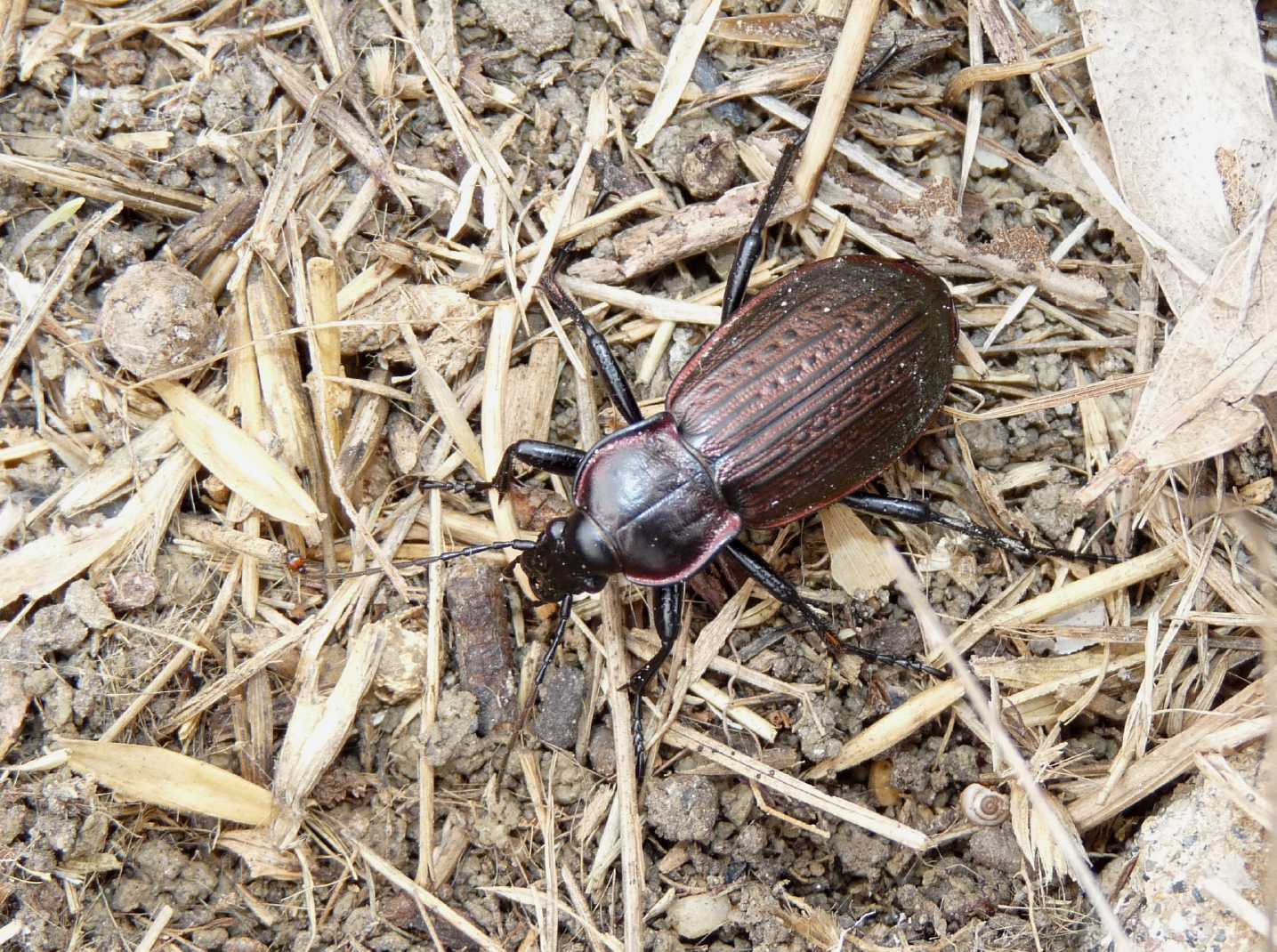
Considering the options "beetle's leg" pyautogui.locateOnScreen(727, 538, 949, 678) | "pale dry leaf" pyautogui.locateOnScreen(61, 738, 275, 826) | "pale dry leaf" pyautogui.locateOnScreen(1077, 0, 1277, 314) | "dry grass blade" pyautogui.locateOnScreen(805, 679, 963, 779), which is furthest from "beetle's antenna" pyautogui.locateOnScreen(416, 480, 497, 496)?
"pale dry leaf" pyautogui.locateOnScreen(1077, 0, 1277, 314)

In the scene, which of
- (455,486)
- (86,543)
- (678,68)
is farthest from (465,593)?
(678,68)

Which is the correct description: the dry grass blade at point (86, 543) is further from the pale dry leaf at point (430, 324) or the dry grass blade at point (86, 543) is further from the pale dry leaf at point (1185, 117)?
the pale dry leaf at point (1185, 117)

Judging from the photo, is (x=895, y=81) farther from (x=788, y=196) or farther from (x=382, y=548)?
(x=382, y=548)

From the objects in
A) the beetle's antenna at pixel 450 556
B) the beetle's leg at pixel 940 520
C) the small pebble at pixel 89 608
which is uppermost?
the beetle's leg at pixel 940 520

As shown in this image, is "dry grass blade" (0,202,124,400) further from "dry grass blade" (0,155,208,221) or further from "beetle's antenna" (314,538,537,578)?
"beetle's antenna" (314,538,537,578)

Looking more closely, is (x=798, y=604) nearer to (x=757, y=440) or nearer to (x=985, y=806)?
(x=757, y=440)

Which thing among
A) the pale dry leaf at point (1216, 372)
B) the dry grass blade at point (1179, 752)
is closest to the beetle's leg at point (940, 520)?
the pale dry leaf at point (1216, 372)
